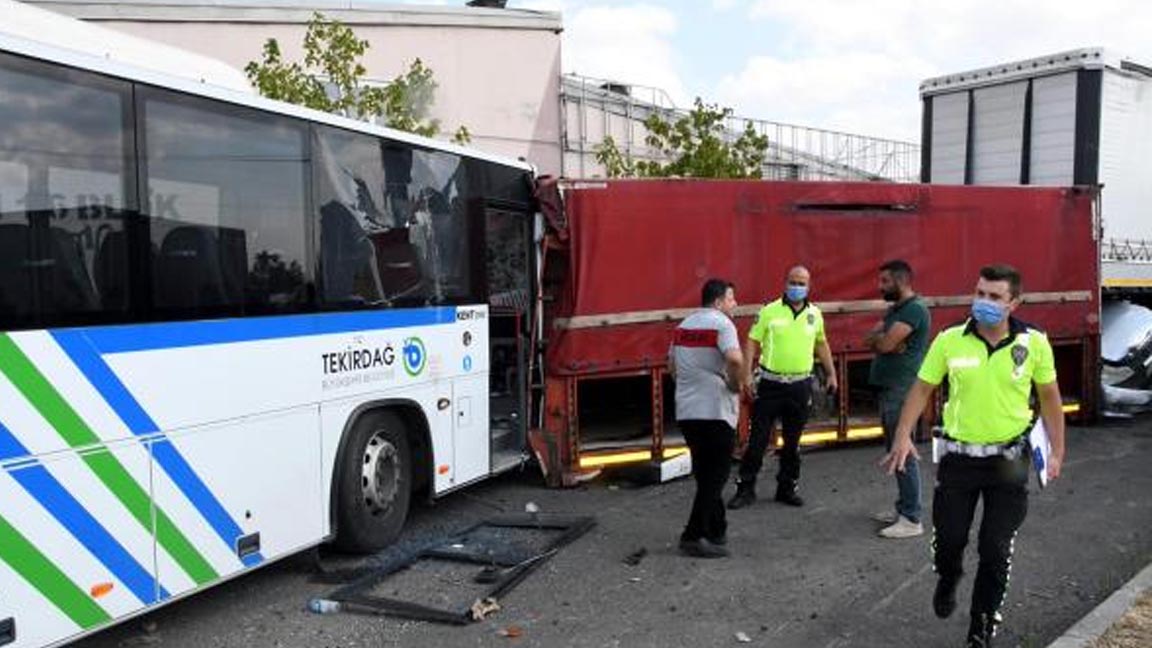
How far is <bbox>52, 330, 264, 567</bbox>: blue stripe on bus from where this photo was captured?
4426 mm

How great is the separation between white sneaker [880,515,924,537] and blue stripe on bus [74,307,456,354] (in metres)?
3.26

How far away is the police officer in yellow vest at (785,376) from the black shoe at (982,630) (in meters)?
3.09

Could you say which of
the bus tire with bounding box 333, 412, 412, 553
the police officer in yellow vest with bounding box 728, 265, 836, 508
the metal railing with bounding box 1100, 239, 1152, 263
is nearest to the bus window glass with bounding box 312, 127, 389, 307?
the bus tire with bounding box 333, 412, 412, 553

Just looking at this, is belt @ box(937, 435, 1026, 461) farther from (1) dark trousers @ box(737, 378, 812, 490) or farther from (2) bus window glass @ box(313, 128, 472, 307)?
(2) bus window glass @ box(313, 128, 472, 307)

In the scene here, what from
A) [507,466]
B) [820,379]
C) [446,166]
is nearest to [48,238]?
[446,166]

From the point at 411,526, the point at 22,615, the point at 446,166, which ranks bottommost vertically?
the point at 411,526

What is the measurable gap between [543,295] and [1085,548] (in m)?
4.27

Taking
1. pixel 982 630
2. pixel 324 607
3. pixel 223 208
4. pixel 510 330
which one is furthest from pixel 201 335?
pixel 982 630

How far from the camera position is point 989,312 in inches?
179

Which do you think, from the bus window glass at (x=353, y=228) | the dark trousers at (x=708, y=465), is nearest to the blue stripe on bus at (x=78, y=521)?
the bus window glass at (x=353, y=228)

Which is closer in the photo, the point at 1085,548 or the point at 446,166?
the point at 1085,548

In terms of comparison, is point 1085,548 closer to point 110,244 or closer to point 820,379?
point 820,379

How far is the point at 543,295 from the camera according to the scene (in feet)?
28.0

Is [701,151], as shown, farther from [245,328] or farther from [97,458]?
[97,458]
